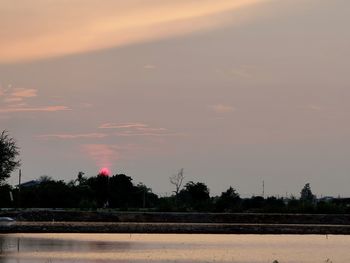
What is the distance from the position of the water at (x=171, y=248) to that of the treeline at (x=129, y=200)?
3522cm

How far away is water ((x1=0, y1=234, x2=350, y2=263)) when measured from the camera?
48812 mm

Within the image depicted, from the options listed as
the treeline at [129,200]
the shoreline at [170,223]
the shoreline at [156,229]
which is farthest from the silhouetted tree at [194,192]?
the shoreline at [156,229]

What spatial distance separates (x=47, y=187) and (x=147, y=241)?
2249 inches

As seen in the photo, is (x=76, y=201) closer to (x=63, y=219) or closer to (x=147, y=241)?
(x=63, y=219)

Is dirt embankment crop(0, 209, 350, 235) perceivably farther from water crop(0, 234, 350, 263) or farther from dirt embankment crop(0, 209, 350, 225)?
water crop(0, 234, 350, 263)

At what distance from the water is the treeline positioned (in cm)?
3522

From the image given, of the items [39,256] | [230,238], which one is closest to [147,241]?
[230,238]

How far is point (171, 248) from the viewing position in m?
57.4

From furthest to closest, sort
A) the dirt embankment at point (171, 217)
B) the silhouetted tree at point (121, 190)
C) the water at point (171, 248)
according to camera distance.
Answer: the silhouetted tree at point (121, 190), the dirt embankment at point (171, 217), the water at point (171, 248)

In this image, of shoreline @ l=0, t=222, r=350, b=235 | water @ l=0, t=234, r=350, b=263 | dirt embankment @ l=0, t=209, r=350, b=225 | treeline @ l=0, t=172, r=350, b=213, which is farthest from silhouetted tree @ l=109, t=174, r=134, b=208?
water @ l=0, t=234, r=350, b=263

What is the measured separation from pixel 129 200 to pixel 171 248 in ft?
246

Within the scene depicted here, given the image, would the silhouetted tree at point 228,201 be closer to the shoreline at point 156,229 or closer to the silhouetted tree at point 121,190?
the silhouetted tree at point 121,190

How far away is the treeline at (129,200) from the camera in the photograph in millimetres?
108938

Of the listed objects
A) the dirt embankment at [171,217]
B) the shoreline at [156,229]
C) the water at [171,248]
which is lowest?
the water at [171,248]
